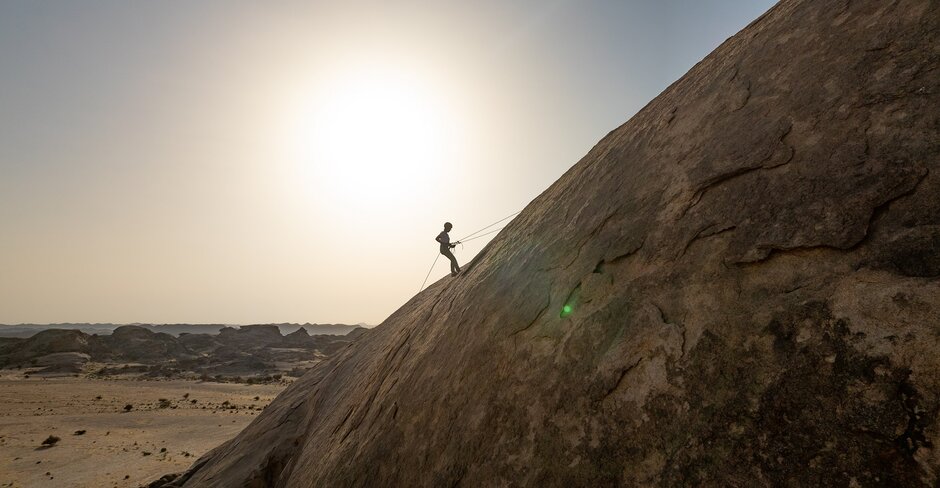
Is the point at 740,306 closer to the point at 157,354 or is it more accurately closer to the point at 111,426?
the point at 111,426

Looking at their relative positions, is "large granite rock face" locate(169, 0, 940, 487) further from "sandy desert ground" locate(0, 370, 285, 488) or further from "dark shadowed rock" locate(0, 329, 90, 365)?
"dark shadowed rock" locate(0, 329, 90, 365)

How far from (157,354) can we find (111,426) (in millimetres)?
40424

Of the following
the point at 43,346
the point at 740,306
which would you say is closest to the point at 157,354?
the point at 43,346

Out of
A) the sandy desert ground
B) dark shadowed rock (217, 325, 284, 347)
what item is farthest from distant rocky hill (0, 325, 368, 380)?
the sandy desert ground

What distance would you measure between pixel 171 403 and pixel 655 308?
3014 cm

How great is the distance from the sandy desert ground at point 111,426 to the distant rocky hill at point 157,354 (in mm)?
8016

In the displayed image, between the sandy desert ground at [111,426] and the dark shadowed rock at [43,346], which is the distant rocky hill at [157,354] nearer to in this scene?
the dark shadowed rock at [43,346]

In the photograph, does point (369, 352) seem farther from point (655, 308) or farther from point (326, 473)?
point (655, 308)

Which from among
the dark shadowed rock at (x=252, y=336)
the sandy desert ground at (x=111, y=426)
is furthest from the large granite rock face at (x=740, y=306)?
the dark shadowed rock at (x=252, y=336)

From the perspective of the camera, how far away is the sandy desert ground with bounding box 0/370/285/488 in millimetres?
12352

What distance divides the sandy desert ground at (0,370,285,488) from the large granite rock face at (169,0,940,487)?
12.8 metres

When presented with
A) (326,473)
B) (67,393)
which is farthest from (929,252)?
(67,393)

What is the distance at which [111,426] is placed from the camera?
61.5 feet

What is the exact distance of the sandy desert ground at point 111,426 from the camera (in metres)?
12.4
